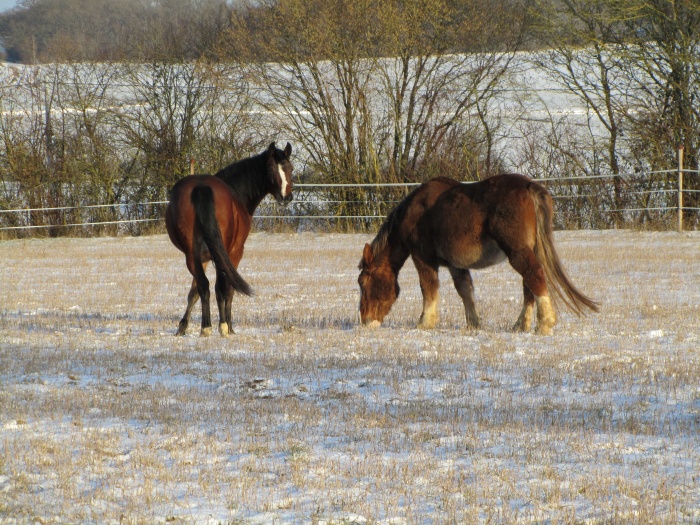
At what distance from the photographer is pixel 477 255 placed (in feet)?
26.4

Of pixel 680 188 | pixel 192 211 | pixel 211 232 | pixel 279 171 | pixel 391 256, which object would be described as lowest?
pixel 391 256

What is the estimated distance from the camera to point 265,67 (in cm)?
2555

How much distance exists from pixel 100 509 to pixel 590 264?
12.9 metres

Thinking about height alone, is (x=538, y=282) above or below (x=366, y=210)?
below

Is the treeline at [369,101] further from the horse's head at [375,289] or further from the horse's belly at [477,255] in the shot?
the horse's belly at [477,255]

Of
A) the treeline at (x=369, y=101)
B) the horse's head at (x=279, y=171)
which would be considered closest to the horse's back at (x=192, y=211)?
the horse's head at (x=279, y=171)

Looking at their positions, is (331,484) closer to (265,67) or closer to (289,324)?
(289,324)

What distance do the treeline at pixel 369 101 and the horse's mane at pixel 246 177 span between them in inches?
611

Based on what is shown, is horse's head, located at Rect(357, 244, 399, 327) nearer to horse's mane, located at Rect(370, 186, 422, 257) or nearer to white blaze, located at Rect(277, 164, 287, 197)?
horse's mane, located at Rect(370, 186, 422, 257)

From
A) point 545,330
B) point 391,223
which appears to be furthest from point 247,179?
point 545,330

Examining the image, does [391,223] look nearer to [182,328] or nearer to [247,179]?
[247,179]

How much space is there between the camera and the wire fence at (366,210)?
2205 centimetres

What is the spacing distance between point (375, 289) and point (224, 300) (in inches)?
62.9

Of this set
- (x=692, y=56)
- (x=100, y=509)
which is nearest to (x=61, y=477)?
(x=100, y=509)
